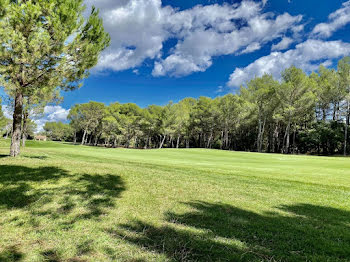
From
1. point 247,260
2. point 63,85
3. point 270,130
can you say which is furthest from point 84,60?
point 270,130

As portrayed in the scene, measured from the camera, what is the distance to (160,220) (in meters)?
4.53

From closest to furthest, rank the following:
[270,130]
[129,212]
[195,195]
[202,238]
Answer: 1. [202,238]
2. [129,212]
3. [195,195]
4. [270,130]

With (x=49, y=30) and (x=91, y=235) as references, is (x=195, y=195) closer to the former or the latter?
(x=91, y=235)

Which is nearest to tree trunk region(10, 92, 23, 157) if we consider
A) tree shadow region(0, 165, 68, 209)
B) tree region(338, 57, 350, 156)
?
tree shadow region(0, 165, 68, 209)

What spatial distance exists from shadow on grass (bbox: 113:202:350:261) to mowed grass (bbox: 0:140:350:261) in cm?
2

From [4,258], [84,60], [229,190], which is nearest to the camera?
[4,258]

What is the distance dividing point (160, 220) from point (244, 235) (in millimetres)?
1793

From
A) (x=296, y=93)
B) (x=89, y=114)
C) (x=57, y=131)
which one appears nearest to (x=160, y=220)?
(x=296, y=93)

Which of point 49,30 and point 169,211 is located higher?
point 49,30

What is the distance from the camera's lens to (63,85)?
1073cm

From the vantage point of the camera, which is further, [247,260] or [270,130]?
[270,130]

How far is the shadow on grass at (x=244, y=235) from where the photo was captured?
3219 mm

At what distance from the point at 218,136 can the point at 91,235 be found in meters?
65.4

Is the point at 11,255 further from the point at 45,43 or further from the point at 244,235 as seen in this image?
the point at 45,43
